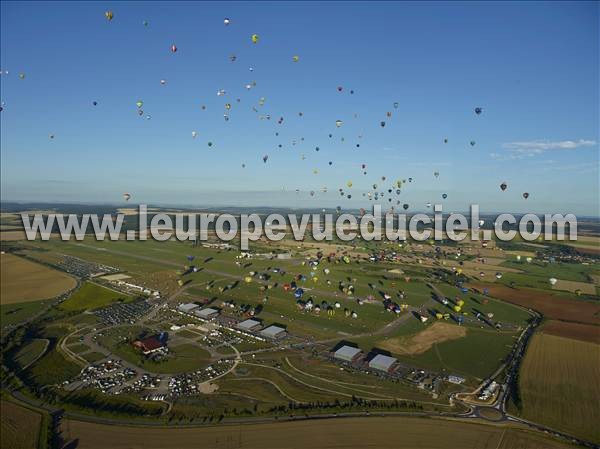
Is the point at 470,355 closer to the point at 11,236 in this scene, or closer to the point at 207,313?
the point at 207,313

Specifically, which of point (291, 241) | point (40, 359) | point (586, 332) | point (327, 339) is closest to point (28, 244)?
point (291, 241)

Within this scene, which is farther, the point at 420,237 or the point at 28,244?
the point at 420,237

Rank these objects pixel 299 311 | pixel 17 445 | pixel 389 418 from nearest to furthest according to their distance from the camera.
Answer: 1. pixel 17 445
2. pixel 389 418
3. pixel 299 311

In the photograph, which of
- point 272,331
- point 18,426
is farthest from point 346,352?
point 18,426

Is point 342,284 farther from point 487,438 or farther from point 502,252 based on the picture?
point 502,252

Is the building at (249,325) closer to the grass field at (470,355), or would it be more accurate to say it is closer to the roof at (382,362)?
the roof at (382,362)

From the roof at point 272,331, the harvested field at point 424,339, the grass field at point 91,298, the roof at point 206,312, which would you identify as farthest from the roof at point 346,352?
the grass field at point 91,298
